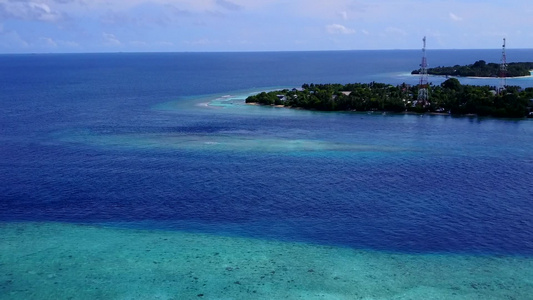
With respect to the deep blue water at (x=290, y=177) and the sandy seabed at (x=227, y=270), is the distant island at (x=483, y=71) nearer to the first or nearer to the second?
the deep blue water at (x=290, y=177)

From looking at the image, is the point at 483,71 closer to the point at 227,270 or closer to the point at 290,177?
the point at 290,177

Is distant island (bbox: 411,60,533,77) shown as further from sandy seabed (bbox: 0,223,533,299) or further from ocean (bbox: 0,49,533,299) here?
sandy seabed (bbox: 0,223,533,299)

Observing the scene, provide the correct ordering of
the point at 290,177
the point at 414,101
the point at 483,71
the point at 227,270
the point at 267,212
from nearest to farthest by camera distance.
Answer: the point at 227,270, the point at 267,212, the point at 290,177, the point at 414,101, the point at 483,71

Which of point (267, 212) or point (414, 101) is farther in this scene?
point (414, 101)

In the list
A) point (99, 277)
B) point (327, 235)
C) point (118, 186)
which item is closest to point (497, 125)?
point (327, 235)

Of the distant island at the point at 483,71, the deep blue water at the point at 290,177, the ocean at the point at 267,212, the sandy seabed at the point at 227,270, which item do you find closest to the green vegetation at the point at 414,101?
the deep blue water at the point at 290,177

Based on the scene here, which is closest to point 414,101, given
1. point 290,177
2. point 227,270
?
point 290,177

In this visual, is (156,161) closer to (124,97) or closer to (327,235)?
(327,235)
